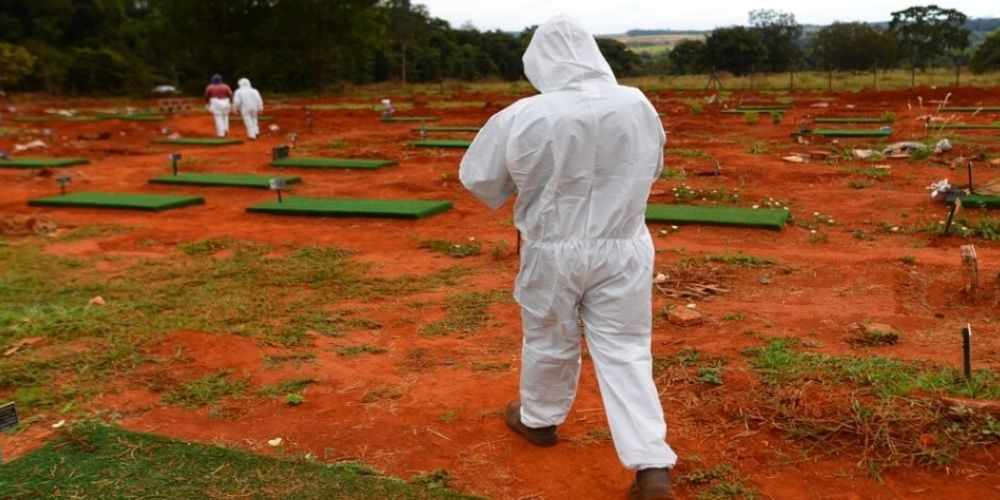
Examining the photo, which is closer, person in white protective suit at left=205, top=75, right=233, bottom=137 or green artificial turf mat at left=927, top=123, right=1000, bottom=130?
green artificial turf mat at left=927, top=123, right=1000, bottom=130

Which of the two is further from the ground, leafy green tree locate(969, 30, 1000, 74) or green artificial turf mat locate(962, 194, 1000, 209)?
leafy green tree locate(969, 30, 1000, 74)

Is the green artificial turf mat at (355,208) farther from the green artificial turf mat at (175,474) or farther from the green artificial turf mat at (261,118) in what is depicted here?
the green artificial turf mat at (261,118)

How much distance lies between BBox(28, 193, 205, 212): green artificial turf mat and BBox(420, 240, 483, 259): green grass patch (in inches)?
162

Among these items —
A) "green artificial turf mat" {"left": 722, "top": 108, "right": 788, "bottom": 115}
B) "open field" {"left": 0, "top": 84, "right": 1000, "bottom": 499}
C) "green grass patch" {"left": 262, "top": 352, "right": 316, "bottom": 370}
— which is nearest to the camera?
"open field" {"left": 0, "top": 84, "right": 1000, "bottom": 499}

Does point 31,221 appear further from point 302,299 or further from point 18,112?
point 18,112

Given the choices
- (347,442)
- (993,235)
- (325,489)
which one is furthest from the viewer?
(993,235)

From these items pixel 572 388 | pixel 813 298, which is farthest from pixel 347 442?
pixel 813 298

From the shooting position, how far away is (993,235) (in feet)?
23.9

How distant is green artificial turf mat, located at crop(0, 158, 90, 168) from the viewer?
Result: 14358 millimetres

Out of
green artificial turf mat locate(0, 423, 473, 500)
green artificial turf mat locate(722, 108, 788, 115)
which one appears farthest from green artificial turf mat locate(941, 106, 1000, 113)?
green artificial turf mat locate(0, 423, 473, 500)

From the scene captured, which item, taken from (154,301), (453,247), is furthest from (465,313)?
(154,301)

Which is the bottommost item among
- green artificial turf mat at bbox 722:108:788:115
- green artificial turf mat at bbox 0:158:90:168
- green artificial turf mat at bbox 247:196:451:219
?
green artificial turf mat at bbox 247:196:451:219

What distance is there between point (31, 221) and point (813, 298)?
796 cm

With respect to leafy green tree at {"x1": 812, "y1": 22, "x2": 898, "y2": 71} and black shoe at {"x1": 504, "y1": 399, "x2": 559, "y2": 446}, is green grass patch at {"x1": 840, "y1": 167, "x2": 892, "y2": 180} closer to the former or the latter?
black shoe at {"x1": 504, "y1": 399, "x2": 559, "y2": 446}
